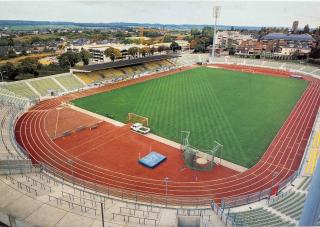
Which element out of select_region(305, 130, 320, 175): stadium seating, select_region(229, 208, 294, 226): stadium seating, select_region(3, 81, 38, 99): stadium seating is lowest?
select_region(229, 208, 294, 226): stadium seating

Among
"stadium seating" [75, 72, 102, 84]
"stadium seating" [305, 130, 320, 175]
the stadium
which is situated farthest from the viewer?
"stadium seating" [75, 72, 102, 84]

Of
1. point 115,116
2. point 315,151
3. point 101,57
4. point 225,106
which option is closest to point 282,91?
point 225,106

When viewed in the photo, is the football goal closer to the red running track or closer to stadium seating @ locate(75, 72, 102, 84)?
the red running track

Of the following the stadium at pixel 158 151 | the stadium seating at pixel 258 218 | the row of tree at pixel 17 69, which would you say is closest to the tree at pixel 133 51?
the stadium at pixel 158 151

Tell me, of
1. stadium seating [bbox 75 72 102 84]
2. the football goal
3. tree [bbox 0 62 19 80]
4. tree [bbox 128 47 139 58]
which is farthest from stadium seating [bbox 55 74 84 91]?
tree [bbox 128 47 139 58]

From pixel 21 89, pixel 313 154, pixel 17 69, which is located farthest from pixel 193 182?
pixel 17 69

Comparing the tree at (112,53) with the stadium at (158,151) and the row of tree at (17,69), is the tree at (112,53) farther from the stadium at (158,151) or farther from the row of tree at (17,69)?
the stadium at (158,151)

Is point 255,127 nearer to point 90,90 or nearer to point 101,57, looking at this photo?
point 90,90
